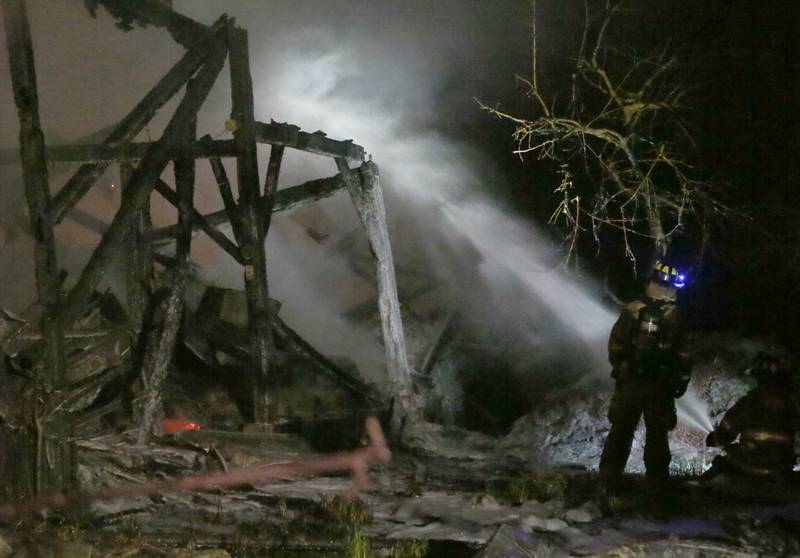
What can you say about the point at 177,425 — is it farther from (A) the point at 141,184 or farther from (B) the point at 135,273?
(A) the point at 141,184

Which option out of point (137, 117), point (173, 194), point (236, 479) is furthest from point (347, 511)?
point (137, 117)

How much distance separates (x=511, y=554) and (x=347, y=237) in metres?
8.44

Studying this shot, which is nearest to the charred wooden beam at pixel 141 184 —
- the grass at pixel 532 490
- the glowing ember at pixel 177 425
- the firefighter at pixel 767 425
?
the glowing ember at pixel 177 425

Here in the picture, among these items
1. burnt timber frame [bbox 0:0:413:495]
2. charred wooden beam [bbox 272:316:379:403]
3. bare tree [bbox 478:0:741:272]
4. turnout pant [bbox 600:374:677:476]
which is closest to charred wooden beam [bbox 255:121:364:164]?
burnt timber frame [bbox 0:0:413:495]

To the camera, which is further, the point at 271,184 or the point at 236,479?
the point at 271,184

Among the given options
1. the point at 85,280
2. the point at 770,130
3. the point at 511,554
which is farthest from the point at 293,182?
the point at 511,554

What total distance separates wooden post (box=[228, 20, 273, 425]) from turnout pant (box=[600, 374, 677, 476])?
11.2 feet

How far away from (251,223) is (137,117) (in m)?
1.43

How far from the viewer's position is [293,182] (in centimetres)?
1197

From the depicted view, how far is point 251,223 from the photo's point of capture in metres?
6.73

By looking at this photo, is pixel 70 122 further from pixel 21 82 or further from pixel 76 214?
pixel 21 82

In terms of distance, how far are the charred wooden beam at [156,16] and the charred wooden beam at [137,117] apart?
0.70ft

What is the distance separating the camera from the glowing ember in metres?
7.02

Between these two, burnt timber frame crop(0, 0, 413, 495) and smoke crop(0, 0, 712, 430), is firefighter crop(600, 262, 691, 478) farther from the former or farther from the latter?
smoke crop(0, 0, 712, 430)
